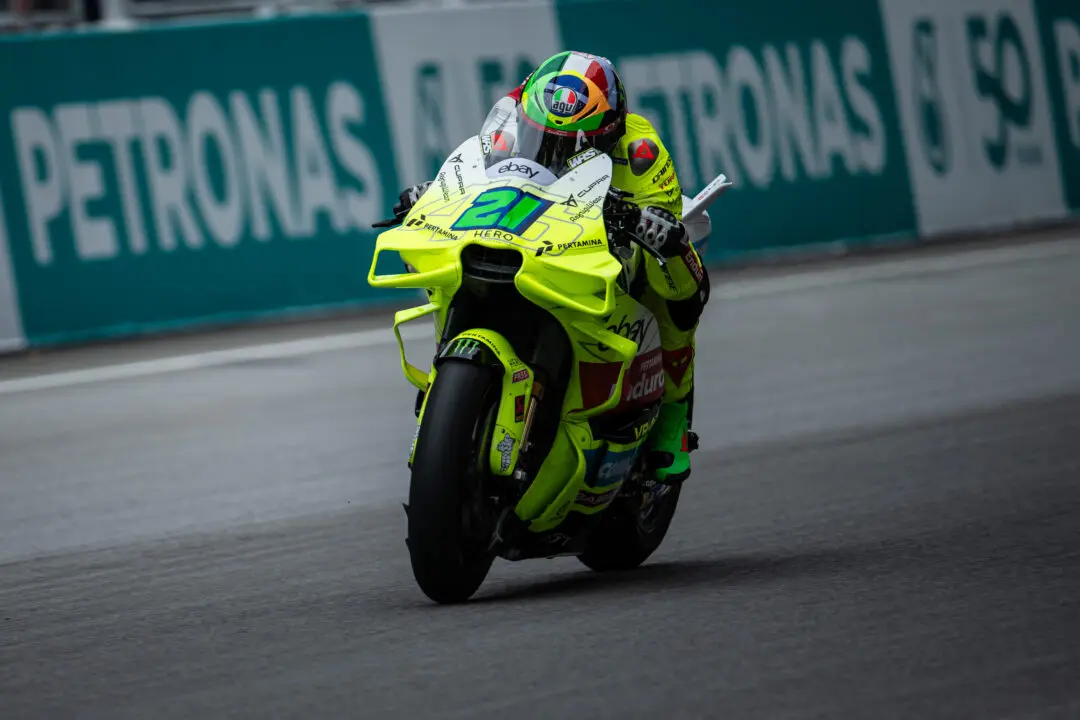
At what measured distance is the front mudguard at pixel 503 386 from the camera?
215 inches

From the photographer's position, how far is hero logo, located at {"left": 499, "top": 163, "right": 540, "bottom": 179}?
18.8 feet

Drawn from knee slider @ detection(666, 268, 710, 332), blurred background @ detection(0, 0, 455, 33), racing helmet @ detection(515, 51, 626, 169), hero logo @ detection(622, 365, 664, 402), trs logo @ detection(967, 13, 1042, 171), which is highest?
blurred background @ detection(0, 0, 455, 33)

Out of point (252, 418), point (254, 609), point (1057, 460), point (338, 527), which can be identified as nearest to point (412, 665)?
point (254, 609)

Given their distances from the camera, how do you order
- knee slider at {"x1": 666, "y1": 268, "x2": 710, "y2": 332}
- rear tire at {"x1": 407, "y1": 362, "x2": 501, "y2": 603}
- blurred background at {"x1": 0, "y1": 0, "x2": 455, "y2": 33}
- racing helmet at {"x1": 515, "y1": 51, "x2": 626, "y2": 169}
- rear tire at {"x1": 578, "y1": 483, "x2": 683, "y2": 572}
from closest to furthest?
rear tire at {"x1": 407, "y1": 362, "x2": 501, "y2": 603} → racing helmet at {"x1": 515, "y1": 51, "x2": 626, "y2": 169} → knee slider at {"x1": 666, "y1": 268, "x2": 710, "y2": 332} → rear tire at {"x1": 578, "y1": 483, "x2": 683, "y2": 572} → blurred background at {"x1": 0, "y1": 0, "x2": 455, "y2": 33}

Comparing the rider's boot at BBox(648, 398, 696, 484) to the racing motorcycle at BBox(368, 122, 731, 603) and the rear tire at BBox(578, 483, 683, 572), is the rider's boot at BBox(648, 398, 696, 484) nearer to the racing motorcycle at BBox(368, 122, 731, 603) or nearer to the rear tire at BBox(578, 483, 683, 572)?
the rear tire at BBox(578, 483, 683, 572)

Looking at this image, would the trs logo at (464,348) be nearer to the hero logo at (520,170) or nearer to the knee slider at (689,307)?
the hero logo at (520,170)

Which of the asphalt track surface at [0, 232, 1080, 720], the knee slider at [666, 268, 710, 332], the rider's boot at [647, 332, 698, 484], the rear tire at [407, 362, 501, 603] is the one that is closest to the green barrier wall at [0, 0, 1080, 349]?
the asphalt track surface at [0, 232, 1080, 720]

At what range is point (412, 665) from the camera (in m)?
4.88

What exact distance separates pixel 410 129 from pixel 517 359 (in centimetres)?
905

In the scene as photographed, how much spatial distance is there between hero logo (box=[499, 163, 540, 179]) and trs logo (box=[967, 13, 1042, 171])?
12.1 meters

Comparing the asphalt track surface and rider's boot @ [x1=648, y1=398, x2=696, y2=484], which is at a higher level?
rider's boot @ [x1=648, y1=398, x2=696, y2=484]

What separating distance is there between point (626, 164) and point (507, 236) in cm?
69

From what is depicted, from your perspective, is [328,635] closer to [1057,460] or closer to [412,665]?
[412,665]

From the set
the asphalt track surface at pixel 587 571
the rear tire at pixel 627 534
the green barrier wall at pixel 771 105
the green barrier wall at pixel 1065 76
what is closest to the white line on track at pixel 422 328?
the asphalt track surface at pixel 587 571
